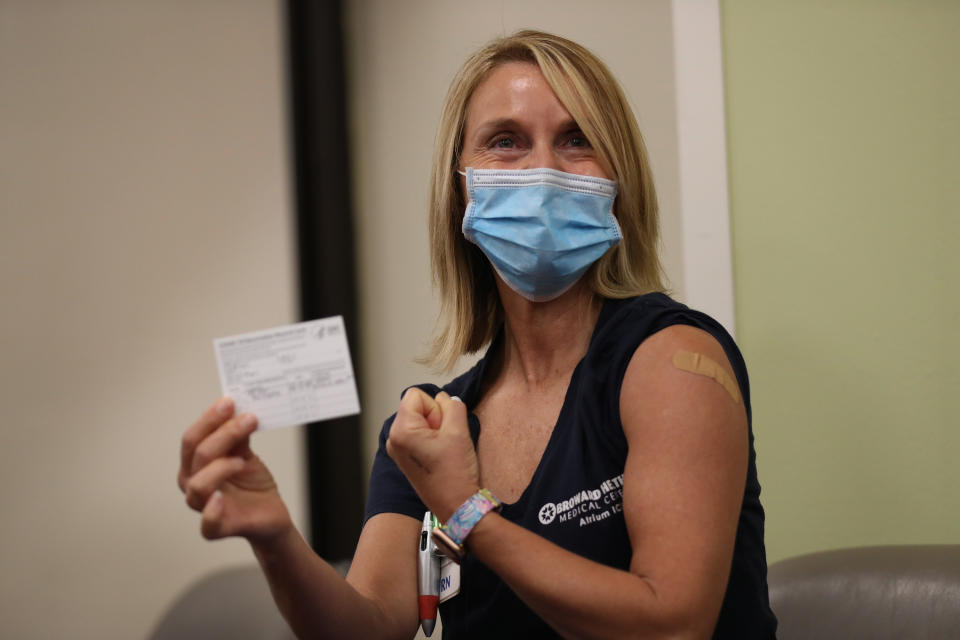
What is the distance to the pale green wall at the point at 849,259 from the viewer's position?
4.73ft

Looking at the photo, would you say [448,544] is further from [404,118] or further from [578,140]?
[404,118]

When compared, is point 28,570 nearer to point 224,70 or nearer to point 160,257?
point 160,257

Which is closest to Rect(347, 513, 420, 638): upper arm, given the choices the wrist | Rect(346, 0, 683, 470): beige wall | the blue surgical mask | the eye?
the wrist

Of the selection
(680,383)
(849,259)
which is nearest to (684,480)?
(680,383)

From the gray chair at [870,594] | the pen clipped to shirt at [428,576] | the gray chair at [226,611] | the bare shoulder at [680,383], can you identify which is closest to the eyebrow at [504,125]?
the bare shoulder at [680,383]

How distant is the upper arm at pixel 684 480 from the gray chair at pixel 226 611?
3.15 ft

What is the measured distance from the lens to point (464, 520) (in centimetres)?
96

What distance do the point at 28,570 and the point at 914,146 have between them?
220 centimetres

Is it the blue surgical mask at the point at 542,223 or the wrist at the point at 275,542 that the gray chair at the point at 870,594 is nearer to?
the blue surgical mask at the point at 542,223

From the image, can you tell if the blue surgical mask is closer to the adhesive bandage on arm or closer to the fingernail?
the adhesive bandage on arm

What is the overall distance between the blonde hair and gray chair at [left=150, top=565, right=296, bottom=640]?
25.3 inches

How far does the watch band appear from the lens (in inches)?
37.6

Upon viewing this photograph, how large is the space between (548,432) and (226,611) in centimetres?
91

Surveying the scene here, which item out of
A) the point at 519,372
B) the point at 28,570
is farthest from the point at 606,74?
the point at 28,570
